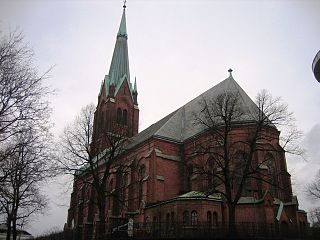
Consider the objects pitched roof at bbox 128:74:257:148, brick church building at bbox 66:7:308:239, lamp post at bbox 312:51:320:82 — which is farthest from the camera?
pitched roof at bbox 128:74:257:148

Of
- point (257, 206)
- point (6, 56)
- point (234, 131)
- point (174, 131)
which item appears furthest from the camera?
point (174, 131)

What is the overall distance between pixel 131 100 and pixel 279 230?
1353 inches

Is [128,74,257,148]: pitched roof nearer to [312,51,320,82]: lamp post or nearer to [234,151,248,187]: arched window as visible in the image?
[234,151,248,187]: arched window

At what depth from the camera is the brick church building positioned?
27156 millimetres

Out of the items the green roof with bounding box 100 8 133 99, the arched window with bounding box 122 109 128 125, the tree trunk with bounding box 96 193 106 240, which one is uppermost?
the green roof with bounding box 100 8 133 99

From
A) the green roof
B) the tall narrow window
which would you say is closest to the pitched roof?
the tall narrow window

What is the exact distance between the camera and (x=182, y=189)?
34.8m

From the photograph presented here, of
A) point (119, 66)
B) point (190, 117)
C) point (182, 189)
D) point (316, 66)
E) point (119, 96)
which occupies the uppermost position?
point (119, 66)

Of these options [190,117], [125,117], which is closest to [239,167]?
[190,117]

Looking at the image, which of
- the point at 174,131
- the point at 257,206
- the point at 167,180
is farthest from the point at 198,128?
the point at 257,206

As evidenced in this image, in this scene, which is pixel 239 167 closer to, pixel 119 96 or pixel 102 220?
pixel 102 220

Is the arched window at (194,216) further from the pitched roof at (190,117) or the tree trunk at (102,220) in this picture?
the pitched roof at (190,117)

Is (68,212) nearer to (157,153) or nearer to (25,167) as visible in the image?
(157,153)

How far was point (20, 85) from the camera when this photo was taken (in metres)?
13.8
